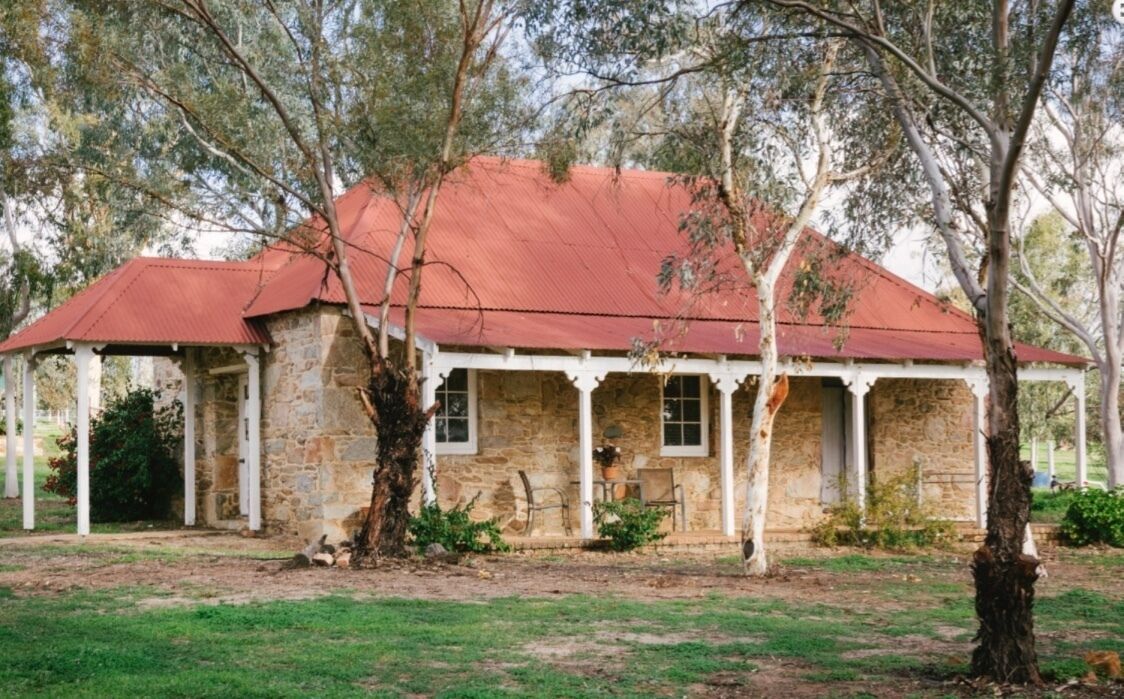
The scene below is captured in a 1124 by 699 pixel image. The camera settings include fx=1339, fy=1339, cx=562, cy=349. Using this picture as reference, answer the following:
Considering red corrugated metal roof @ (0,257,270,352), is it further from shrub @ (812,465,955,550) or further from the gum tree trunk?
shrub @ (812,465,955,550)

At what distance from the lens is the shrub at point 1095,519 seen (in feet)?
55.7

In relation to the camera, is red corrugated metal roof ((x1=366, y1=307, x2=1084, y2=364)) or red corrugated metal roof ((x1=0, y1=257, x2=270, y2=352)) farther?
red corrugated metal roof ((x1=0, y1=257, x2=270, y2=352))

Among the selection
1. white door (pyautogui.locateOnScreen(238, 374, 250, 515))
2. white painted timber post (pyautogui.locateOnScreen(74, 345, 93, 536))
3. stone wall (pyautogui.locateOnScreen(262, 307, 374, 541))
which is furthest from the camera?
white door (pyautogui.locateOnScreen(238, 374, 250, 515))

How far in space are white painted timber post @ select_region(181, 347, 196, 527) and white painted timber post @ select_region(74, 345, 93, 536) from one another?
7.89ft

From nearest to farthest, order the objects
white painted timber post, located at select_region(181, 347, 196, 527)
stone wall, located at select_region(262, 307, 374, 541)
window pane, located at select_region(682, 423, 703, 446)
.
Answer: stone wall, located at select_region(262, 307, 374, 541)
window pane, located at select_region(682, 423, 703, 446)
white painted timber post, located at select_region(181, 347, 196, 527)

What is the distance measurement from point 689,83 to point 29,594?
7.43 m

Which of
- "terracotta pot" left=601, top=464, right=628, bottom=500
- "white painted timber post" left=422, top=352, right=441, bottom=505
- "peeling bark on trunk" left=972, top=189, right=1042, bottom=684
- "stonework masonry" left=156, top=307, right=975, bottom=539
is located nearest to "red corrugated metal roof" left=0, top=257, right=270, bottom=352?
"stonework masonry" left=156, top=307, right=975, bottom=539

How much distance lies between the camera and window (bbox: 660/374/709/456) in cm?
1786

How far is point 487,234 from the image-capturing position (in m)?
17.9

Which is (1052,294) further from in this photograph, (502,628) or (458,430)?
(502,628)

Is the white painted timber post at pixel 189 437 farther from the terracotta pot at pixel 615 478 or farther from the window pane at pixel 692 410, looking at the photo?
the window pane at pixel 692 410

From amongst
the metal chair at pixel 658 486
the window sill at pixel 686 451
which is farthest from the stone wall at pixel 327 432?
the window sill at pixel 686 451

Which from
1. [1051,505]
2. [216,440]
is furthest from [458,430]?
[1051,505]

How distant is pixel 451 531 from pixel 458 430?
8.07 ft
